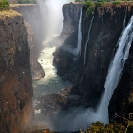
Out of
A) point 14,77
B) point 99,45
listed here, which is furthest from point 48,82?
point 14,77

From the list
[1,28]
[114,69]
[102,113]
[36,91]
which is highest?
[1,28]

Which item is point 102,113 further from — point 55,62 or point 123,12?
point 55,62

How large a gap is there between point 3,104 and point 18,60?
28.3 feet

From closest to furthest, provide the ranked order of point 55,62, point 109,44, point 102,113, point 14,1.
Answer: point 102,113 → point 109,44 → point 55,62 → point 14,1

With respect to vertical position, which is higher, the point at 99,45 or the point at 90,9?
the point at 90,9

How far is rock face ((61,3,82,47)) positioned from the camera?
89.8 m

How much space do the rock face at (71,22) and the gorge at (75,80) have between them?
86.4 feet

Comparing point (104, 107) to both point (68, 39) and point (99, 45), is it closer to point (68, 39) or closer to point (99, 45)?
point (99, 45)

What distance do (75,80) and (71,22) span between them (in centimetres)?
4326

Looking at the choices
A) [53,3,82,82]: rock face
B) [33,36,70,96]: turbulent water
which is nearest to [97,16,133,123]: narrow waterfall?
[33,36,70,96]: turbulent water

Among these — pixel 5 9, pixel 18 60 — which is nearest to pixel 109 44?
pixel 18 60

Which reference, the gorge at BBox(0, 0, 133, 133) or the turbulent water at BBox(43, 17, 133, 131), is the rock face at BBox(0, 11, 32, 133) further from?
the turbulent water at BBox(43, 17, 133, 131)

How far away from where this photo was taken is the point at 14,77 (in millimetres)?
33500

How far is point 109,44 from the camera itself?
41.6 metres
